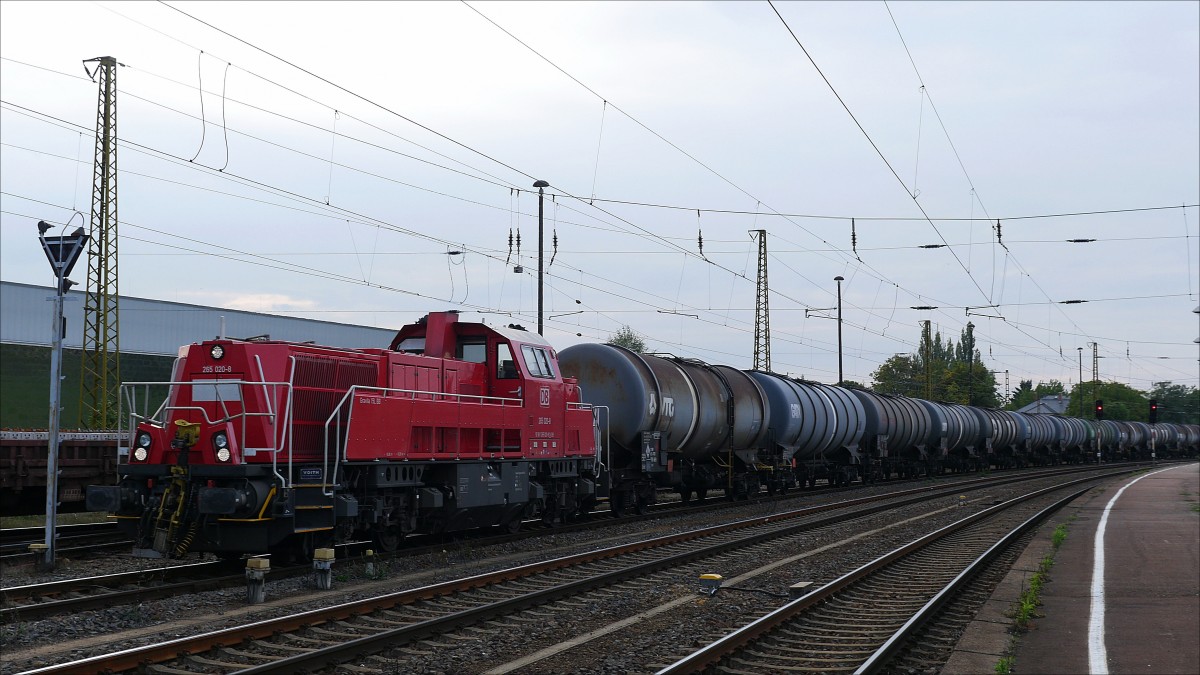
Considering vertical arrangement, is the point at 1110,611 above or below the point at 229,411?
below

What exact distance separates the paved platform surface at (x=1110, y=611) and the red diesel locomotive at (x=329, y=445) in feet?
24.4

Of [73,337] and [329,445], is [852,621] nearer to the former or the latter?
[329,445]

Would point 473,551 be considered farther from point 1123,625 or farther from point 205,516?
point 1123,625

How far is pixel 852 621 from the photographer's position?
34.1 feet

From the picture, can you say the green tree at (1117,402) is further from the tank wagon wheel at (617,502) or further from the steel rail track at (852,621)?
the steel rail track at (852,621)

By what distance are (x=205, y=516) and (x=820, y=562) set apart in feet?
27.8

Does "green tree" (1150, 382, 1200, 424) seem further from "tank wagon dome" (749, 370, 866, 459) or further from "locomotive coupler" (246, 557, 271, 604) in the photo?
"locomotive coupler" (246, 557, 271, 604)

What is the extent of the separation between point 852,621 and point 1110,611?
9.41 feet

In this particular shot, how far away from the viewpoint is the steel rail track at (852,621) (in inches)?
332

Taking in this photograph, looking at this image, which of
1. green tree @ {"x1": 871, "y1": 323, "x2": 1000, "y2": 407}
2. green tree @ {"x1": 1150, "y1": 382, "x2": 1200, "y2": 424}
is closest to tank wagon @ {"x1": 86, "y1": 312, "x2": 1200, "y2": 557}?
green tree @ {"x1": 871, "y1": 323, "x2": 1000, "y2": 407}

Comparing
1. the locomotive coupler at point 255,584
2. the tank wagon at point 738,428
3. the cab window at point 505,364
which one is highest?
the cab window at point 505,364

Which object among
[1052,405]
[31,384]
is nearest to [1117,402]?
[1052,405]

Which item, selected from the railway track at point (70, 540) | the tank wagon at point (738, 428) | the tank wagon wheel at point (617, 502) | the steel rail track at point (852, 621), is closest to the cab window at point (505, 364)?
the tank wagon at point (738, 428)

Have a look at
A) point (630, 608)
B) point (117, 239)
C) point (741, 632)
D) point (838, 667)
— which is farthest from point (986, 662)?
point (117, 239)
